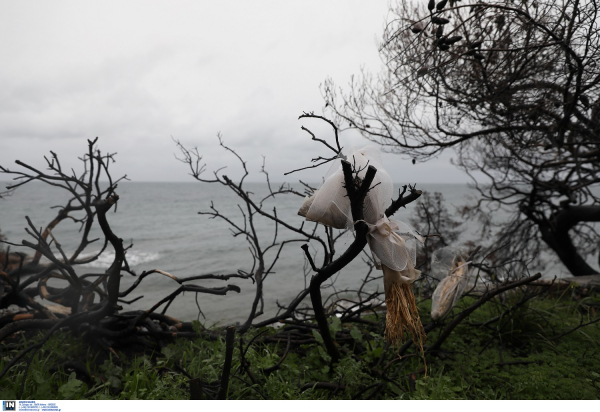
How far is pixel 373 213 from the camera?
4.71ft

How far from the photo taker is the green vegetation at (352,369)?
192cm

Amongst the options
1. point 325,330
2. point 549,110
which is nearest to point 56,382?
point 325,330

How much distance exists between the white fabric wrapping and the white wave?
30.1 feet

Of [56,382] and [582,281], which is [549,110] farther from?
[56,382]

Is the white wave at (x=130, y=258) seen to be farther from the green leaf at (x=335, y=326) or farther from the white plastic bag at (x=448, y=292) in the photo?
the white plastic bag at (x=448, y=292)

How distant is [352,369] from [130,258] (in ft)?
32.9

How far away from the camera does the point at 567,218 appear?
533 centimetres

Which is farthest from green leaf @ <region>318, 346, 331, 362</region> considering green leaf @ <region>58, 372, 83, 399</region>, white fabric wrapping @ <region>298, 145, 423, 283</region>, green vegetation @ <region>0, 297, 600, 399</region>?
green leaf @ <region>58, 372, 83, 399</region>

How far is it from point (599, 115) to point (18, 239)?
578 inches

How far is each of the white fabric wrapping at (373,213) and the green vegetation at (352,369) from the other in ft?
2.70

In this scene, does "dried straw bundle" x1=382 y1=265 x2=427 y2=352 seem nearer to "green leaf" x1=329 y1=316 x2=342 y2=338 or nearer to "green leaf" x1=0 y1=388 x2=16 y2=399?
"green leaf" x1=329 y1=316 x2=342 y2=338

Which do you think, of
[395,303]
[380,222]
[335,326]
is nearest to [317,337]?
[335,326]

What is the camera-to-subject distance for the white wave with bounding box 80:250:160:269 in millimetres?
9531

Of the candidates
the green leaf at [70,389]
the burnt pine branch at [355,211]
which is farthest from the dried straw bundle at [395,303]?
the green leaf at [70,389]
